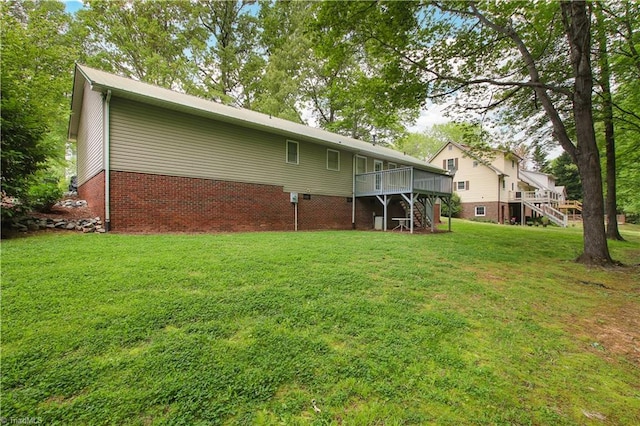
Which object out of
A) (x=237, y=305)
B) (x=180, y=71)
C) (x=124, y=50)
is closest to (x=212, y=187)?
(x=237, y=305)

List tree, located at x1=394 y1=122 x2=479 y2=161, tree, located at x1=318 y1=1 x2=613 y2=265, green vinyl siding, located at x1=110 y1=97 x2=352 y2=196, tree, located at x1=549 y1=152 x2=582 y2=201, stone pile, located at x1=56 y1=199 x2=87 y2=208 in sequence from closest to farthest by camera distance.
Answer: tree, located at x1=318 y1=1 x2=613 y2=265 → green vinyl siding, located at x1=110 y1=97 x2=352 y2=196 → stone pile, located at x1=56 y1=199 x2=87 y2=208 → tree, located at x1=549 y1=152 x2=582 y2=201 → tree, located at x1=394 y1=122 x2=479 y2=161

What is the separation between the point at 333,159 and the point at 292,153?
2519mm

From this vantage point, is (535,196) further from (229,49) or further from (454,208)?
(229,49)

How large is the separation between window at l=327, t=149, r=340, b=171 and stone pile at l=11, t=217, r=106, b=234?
914 centimetres

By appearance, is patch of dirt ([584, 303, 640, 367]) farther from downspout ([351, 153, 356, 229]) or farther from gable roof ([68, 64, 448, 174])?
downspout ([351, 153, 356, 229])

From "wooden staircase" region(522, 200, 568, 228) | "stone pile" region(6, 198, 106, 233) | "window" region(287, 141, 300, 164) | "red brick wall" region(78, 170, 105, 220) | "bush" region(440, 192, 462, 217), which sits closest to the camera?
"stone pile" region(6, 198, 106, 233)

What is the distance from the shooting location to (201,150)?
930 centimetres

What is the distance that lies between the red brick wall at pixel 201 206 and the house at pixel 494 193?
1795cm

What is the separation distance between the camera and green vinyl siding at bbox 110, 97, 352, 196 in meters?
7.98

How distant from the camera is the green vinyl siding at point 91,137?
27.1 feet

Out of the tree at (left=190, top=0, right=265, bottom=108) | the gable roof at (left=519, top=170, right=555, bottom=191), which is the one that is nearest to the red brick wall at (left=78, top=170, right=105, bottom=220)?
the tree at (left=190, top=0, right=265, bottom=108)

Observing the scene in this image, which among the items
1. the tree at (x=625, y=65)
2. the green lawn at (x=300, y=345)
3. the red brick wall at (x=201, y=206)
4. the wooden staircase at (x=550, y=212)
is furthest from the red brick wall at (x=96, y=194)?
the wooden staircase at (x=550, y=212)

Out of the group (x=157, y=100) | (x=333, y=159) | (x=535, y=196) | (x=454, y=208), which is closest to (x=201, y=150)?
(x=157, y=100)

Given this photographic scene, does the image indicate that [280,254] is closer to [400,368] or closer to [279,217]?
[400,368]
